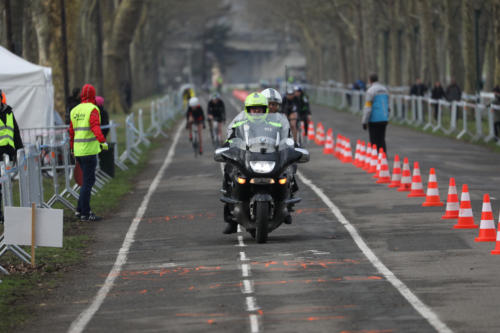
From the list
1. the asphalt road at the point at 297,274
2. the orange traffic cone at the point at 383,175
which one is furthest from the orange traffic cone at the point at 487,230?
the orange traffic cone at the point at 383,175

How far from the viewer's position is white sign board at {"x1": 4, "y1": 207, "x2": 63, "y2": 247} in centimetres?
1329

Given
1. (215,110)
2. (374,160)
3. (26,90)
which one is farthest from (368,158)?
(215,110)

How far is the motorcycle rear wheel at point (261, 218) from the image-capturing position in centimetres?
1438

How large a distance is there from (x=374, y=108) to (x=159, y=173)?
214 inches

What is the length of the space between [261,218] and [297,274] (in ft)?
6.84

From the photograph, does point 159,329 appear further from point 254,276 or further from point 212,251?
point 212,251

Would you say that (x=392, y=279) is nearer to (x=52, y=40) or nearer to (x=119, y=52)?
(x=52, y=40)

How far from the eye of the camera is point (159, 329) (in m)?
9.96

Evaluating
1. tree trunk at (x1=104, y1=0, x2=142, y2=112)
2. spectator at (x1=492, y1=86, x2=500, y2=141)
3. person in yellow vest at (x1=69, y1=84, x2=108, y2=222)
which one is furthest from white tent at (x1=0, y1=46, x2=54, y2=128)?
tree trunk at (x1=104, y1=0, x2=142, y2=112)

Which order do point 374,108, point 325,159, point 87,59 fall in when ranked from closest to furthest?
point 374,108 → point 325,159 → point 87,59

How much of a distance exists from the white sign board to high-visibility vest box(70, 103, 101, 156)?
15.3 ft

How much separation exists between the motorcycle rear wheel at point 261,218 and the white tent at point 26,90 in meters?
12.9

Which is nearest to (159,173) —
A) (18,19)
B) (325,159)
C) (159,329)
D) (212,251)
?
(325,159)

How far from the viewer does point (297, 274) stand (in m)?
12.5
